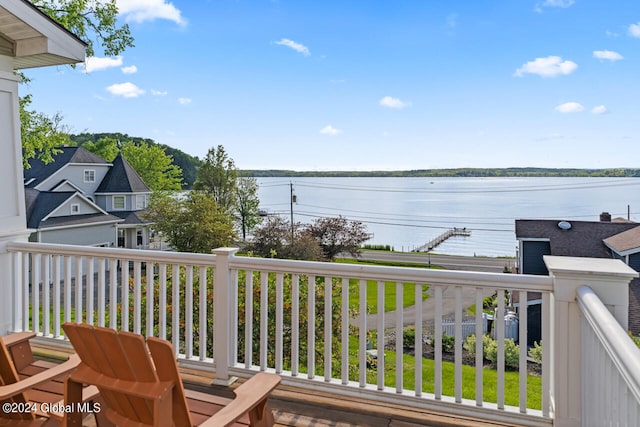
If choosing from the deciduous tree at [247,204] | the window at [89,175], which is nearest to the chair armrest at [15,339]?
the window at [89,175]

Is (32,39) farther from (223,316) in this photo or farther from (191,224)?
(191,224)

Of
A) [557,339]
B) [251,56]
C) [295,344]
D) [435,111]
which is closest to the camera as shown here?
[557,339]

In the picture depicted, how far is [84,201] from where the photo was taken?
57.7 ft

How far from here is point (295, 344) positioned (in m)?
3.05

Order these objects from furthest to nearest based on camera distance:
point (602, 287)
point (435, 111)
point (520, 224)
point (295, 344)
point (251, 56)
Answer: point (435, 111)
point (251, 56)
point (520, 224)
point (295, 344)
point (602, 287)

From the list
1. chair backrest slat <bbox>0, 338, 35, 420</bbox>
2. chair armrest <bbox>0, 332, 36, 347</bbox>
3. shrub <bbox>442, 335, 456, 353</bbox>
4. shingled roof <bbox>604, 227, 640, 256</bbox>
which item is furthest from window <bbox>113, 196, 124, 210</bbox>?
chair backrest slat <bbox>0, 338, 35, 420</bbox>

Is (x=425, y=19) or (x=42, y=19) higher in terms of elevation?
(x=425, y=19)

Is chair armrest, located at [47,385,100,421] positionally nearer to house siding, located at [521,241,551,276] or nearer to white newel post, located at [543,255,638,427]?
white newel post, located at [543,255,638,427]

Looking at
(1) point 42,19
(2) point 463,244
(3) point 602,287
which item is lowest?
(2) point 463,244

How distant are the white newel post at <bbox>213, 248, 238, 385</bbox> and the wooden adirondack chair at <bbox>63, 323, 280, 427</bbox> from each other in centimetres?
130

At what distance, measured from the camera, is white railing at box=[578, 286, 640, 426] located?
1183 millimetres

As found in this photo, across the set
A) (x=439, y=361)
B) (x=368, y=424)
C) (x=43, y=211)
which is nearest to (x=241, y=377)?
(x=368, y=424)

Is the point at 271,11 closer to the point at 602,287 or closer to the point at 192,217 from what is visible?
the point at 192,217

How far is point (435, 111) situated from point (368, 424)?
1394 inches
